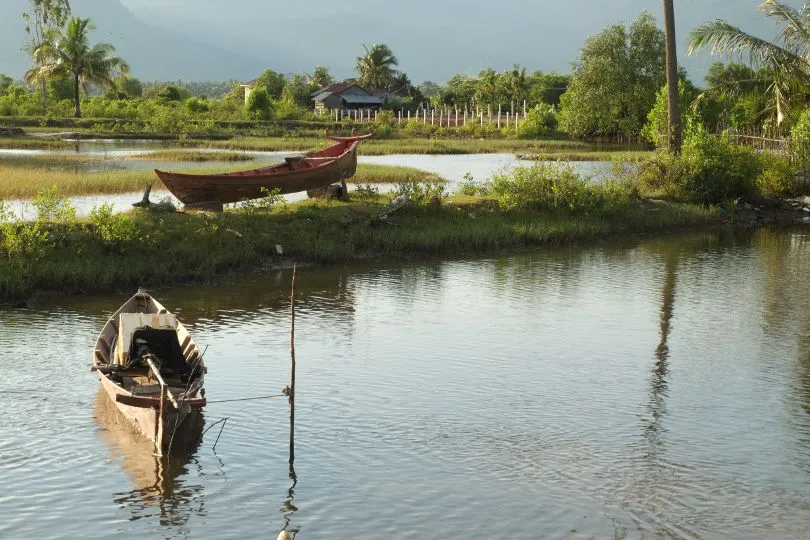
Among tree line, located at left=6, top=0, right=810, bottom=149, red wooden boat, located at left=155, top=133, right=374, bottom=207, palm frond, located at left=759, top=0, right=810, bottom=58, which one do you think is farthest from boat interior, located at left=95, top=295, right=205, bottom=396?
palm frond, located at left=759, top=0, right=810, bottom=58

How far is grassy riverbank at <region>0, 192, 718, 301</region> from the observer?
59.1 feet

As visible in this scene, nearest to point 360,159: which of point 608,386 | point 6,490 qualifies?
point 608,386

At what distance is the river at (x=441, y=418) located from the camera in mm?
9266

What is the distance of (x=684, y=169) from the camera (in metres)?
28.5

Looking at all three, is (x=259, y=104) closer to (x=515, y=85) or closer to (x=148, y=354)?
(x=515, y=85)

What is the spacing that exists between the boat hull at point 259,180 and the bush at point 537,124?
3976 cm

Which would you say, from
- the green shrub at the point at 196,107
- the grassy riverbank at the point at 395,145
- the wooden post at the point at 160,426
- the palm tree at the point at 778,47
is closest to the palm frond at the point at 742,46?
the palm tree at the point at 778,47

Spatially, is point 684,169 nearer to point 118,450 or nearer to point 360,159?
point 360,159

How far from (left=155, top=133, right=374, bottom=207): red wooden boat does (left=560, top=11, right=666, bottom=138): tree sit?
43065 mm

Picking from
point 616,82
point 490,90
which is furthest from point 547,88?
point 616,82

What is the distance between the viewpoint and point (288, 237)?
69.8 ft

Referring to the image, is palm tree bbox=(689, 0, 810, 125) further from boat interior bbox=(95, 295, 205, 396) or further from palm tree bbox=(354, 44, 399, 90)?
palm tree bbox=(354, 44, 399, 90)

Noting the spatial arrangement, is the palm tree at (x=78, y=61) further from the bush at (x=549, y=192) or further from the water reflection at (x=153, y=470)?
the water reflection at (x=153, y=470)

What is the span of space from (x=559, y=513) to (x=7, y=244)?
1209 cm
